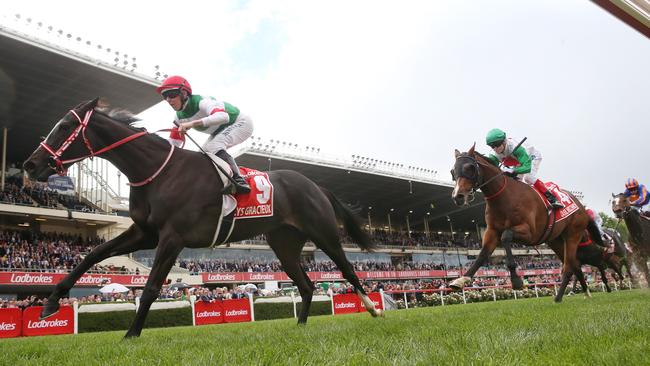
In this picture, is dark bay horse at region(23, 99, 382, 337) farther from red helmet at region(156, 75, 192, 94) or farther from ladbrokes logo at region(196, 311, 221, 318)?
ladbrokes logo at region(196, 311, 221, 318)

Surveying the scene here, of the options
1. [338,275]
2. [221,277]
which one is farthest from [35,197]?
[338,275]

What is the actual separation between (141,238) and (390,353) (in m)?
3.44

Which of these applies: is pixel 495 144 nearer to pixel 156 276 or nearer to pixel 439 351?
pixel 156 276

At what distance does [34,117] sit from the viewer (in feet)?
111

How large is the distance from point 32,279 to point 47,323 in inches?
567

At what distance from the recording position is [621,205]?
977cm

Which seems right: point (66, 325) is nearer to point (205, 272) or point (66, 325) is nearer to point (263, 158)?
point (205, 272)

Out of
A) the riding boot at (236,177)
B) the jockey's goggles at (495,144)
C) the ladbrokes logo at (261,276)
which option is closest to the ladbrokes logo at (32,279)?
the ladbrokes logo at (261,276)

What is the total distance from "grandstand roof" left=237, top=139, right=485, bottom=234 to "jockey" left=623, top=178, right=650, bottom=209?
31.5 meters

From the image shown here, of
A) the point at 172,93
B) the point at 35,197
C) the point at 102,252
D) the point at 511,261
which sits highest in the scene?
the point at 35,197

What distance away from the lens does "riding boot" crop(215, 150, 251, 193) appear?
5633mm

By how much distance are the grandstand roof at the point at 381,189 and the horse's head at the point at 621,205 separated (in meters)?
32.0

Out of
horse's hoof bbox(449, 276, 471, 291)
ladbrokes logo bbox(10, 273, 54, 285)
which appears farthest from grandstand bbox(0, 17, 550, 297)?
horse's hoof bbox(449, 276, 471, 291)

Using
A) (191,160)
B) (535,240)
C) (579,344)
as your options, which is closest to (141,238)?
(191,160)
